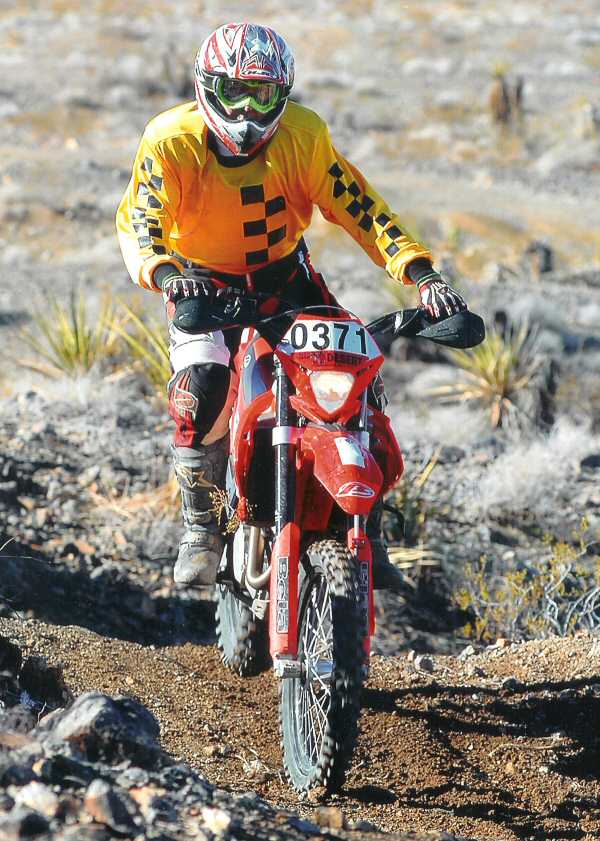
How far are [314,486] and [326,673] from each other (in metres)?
0.69

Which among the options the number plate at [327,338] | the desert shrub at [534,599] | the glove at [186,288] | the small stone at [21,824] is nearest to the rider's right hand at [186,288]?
the glove at [186,288]

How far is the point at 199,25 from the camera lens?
4028 centimetres

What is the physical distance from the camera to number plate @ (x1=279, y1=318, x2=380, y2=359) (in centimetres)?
433

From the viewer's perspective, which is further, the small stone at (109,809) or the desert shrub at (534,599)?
the desert shrub at (534,599)

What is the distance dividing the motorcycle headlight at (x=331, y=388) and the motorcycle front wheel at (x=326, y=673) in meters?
0.46

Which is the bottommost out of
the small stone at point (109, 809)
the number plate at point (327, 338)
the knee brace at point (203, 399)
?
the small stone at point (109, 809)

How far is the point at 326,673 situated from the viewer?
4078 millimetres

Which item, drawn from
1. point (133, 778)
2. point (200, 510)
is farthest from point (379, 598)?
point (133, 778)

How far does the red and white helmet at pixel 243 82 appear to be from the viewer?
4836 mm

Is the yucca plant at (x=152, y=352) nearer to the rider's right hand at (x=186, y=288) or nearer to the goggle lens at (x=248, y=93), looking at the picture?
the goggle lens at (x=248, y=93)

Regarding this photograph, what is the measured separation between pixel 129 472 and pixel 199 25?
34257 millimetres

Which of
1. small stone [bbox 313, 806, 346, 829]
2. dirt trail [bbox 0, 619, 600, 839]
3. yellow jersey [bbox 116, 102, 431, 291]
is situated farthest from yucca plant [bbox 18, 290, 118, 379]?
small stone [bbox 313, 806, 346, 829]

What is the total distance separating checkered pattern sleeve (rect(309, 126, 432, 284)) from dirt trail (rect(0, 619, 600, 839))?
5.98 feet

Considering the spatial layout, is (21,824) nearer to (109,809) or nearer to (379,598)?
(109,809)
